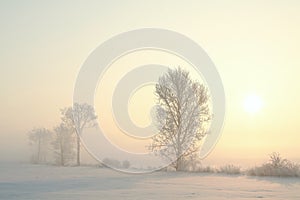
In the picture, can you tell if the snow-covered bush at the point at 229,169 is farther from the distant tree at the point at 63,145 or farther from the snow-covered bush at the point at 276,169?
the distant tree at the point at 63,145

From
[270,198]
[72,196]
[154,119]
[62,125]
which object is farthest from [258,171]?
[62,125]

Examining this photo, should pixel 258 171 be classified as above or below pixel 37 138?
below

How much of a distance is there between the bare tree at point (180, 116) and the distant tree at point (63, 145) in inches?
736

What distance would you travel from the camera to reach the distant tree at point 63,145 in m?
47.7

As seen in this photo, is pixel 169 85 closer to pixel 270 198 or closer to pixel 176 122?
pixel 176 122

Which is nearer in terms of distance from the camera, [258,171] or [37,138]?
[258,171]

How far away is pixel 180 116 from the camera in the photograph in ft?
100

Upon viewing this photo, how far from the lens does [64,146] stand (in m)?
49.2

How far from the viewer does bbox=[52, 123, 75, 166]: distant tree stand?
156ft

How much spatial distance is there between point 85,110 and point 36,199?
3146 cm

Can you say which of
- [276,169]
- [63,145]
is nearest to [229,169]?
[276,169]

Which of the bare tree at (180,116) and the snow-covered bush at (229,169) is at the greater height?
the bare tree at (180,116)

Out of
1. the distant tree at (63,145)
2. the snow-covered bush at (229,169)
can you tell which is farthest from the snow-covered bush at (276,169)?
the distant tree at (63,145)

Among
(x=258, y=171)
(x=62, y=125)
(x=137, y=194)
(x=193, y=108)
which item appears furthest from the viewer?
(x=62, y=125)
